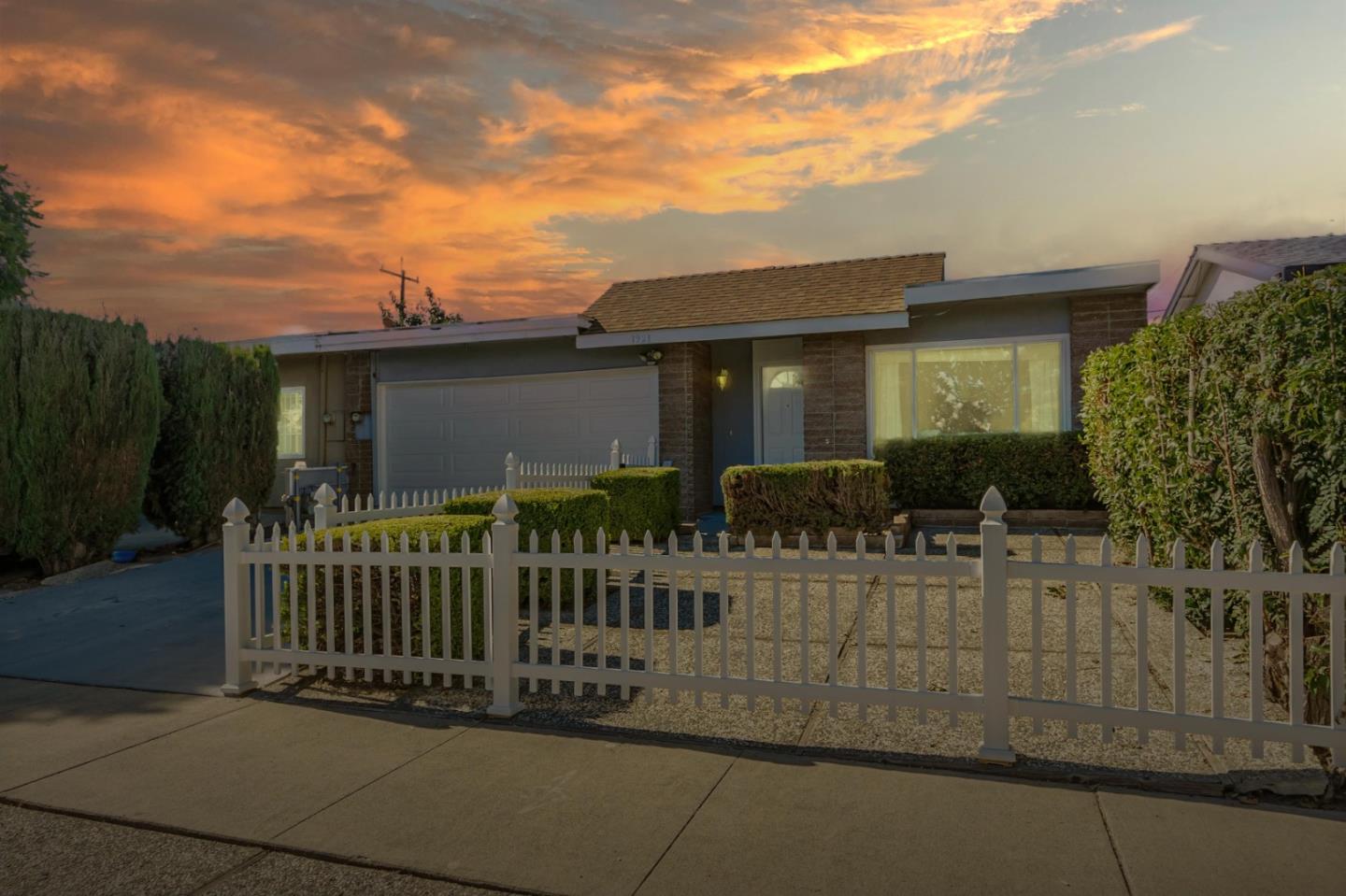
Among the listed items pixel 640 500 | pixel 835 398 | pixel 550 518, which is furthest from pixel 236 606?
pixel 835 398

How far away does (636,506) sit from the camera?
11367 mm

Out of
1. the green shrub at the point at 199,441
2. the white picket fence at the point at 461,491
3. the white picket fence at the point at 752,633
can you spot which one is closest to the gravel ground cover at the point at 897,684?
the white picket fence at the point at 752,633

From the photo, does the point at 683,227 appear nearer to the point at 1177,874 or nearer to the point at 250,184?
the point at 250,184

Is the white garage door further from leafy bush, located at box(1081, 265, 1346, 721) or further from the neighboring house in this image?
leafy bush, located at box(1081, 265, 1346, 721)

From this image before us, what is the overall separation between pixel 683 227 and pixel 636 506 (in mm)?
5682

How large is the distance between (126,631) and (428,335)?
993 cm

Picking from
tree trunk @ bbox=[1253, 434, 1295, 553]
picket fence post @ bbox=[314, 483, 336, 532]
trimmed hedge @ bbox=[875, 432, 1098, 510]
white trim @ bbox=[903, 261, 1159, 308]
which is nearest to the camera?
tree trunk @ bbox=[1253, 434, 1295, 553]

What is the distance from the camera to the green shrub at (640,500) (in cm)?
1095

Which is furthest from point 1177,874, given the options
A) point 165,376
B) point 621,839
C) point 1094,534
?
point 165,376

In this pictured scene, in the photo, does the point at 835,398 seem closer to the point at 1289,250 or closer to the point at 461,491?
the point at 461,491

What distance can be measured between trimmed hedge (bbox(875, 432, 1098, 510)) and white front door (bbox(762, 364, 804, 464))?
6.54 feet

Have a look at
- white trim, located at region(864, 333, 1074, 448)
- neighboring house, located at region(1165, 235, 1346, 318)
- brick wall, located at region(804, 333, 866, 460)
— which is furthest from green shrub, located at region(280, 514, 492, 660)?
neighboring house, located at region(1165, 235, 1346, 318)

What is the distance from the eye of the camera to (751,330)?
14320 mm

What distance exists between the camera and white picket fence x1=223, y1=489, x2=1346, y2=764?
3.72m
